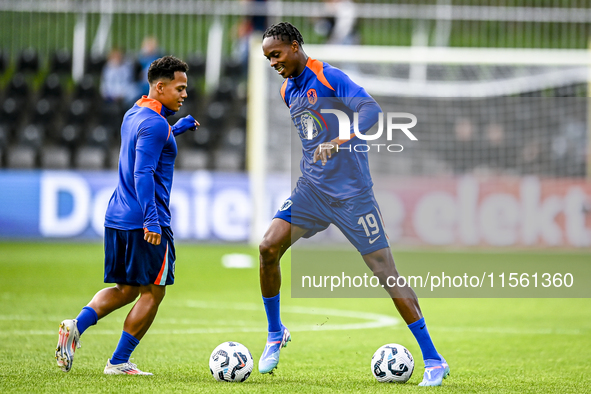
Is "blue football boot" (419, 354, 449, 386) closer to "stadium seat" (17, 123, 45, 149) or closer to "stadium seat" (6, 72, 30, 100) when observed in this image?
"stadium seat" (17, 123, 45, 149)

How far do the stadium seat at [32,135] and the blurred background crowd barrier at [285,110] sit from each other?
0.03 meters

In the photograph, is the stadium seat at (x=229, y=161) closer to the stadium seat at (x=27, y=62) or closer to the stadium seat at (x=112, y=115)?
the stadium seat at (x=112, y=115)

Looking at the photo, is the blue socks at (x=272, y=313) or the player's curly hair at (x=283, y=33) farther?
the blue socks at (x=272, y=313)

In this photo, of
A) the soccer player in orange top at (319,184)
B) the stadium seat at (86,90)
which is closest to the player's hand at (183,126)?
the soccer player in orange top at (319,184)

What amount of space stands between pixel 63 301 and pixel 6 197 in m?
7.00

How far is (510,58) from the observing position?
43.4 feet

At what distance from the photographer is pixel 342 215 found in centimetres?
566

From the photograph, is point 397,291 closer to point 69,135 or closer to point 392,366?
point 392,366

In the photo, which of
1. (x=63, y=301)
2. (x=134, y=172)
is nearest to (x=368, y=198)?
(x=134, y=172)

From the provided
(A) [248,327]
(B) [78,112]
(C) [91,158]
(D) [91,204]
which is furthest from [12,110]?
(A) [248,327]

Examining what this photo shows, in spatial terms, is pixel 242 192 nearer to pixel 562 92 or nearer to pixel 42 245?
pixel 42 245

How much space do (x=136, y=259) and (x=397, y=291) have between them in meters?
1.74

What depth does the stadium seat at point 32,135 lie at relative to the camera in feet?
57.3

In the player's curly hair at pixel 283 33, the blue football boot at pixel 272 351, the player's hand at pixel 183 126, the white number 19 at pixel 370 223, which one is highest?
the player's curly hair at pixel 283 33
